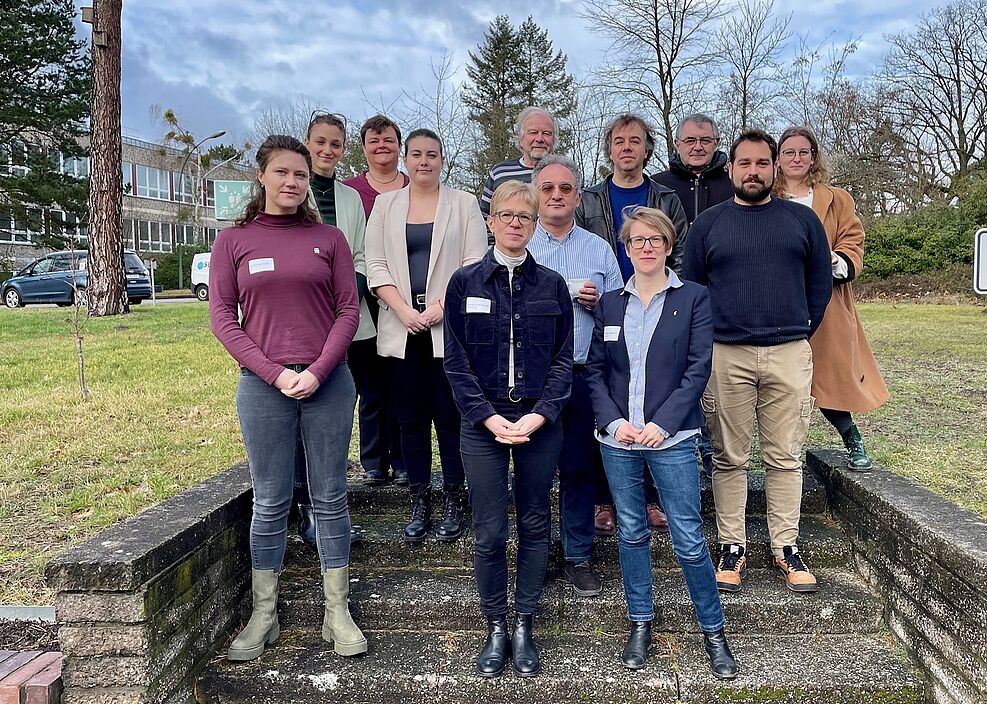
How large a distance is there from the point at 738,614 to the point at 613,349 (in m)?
1.35

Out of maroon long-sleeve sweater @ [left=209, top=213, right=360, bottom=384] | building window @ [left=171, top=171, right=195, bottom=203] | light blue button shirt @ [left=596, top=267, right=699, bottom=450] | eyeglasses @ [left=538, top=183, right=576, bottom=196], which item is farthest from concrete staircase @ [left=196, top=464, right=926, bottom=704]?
building window @ [left=171, top=171, right=195, bottom=203]

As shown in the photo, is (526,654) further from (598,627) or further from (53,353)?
(53,353)

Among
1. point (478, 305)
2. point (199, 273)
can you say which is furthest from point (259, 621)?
point (199, 273)

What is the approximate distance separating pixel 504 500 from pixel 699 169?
241 cm

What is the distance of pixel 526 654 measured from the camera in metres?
2.96

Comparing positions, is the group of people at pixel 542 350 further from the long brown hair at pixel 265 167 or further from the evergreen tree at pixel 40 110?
the evergreen tree at pixel 40 110

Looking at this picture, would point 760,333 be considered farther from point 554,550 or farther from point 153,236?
point 153,236

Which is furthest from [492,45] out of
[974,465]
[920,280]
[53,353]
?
[974,465]

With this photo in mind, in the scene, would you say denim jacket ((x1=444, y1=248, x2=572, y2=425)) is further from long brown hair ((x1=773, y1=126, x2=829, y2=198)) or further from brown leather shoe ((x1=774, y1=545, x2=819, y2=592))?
long brown hair ((x1=773, y1=126, x2=829, y2=198))

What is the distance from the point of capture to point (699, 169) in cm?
424

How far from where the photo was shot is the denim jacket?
9.77 feet

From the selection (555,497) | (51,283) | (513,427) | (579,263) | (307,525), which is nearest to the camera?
(513,427)

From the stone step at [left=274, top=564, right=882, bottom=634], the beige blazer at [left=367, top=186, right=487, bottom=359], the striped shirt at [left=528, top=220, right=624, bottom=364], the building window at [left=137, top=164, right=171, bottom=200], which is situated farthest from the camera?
the building window at [left=137, top=164, right=171, bottom=200]

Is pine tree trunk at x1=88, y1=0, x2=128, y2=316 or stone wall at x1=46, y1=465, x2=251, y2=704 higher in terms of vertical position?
pine tree trunk at x1=88, y1=0, x2=128, y2=316
